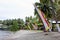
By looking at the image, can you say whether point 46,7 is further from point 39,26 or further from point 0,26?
point 0,26

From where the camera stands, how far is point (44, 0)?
4400 centimetres

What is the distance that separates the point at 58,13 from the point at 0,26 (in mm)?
92601

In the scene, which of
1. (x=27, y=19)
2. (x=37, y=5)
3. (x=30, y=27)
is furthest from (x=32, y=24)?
(x=37, y=5)

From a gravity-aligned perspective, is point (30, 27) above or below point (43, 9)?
below

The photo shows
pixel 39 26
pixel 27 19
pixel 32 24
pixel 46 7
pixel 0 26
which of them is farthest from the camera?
pixel 0 26

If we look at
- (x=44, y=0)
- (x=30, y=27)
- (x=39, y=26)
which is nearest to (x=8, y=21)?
(x=30, y=27)

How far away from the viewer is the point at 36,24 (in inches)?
3233

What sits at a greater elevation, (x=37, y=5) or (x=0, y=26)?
(x=37, y=5)

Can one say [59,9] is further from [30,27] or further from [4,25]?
[4,25]

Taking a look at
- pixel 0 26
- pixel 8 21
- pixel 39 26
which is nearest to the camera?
pixel 39 26

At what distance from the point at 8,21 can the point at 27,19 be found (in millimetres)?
31202

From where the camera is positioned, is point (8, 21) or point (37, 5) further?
point (8, 21)

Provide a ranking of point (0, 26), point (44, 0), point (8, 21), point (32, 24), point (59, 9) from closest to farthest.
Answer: point (44, 0)
point (59, 9)
point (32, 24)
point (8, 21)
point (0, 26)

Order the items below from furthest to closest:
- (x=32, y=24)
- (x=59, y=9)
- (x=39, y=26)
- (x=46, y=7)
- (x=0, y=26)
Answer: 1. (x=0, y=26)
2. (x=32, y=24)
3. (x=39, y=26)
4. (x=46, y=7)
5. (x=59, y=9)
